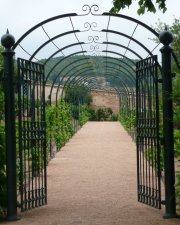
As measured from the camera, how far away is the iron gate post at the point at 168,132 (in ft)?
22.7

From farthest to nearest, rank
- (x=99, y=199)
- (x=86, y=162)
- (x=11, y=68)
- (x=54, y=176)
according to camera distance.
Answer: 1. (x=86, y=162)
2. (x=54, y=176)
3. (x=99, y=199)
4. (x=11, y=68)

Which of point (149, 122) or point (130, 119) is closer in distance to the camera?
point (149, 122)

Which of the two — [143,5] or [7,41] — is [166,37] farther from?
[7,41]

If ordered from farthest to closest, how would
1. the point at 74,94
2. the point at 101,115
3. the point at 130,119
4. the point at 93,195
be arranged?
the point at 101,115, the point at 74,94, the point at 130,119, the point at 93,195

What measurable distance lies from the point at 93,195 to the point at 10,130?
8.92ft

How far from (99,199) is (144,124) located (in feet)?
5.36

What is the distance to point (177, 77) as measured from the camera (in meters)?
6.64

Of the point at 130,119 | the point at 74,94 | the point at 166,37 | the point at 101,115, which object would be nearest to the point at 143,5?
the point at 166,37

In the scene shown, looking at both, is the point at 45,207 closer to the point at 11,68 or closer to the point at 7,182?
the point at 7,182

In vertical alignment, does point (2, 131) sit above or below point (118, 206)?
above

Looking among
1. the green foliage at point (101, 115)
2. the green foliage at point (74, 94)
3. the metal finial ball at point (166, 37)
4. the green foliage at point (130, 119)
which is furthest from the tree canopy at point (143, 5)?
the green foliage at point (101, 115)

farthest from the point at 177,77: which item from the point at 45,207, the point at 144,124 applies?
the point at 45,207

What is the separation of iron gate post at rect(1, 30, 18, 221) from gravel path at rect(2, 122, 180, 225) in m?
0.28

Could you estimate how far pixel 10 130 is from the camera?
7.06 metres
